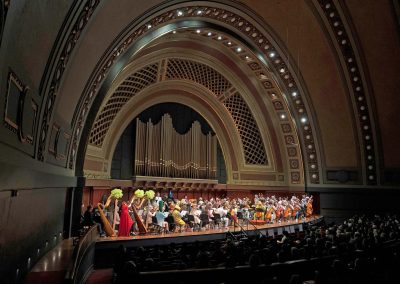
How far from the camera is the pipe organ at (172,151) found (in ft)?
53.9

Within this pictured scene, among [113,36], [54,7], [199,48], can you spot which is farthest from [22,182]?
[199,48]

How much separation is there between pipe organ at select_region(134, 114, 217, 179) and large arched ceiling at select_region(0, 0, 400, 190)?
352 centimetres

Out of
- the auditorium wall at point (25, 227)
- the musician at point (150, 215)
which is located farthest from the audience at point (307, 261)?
the musician at point (150, 215)

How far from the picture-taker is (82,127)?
9.18m

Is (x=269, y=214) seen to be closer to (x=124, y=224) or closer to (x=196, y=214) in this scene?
(x=196, y=214)

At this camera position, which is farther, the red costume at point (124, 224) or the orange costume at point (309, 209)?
the orange costume at point (309, 209)

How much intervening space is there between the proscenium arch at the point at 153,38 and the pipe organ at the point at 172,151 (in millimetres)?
5116

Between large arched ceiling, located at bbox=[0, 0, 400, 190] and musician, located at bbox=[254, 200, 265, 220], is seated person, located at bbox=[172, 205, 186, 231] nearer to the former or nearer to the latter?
large arched ceiling, located at bbox=[0, 0, 400, 190]

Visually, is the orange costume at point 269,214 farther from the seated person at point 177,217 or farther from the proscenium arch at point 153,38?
the seated person at point 177,217

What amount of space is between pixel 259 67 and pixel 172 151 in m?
6.46

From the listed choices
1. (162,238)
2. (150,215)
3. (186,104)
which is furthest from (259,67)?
(162,238)

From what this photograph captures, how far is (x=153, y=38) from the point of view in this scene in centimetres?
1101

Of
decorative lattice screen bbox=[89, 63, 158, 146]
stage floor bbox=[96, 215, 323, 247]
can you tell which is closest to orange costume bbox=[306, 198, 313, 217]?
stage floor bbox=[96, 215, 323, 247]

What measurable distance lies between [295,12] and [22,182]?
1456 centimetres
